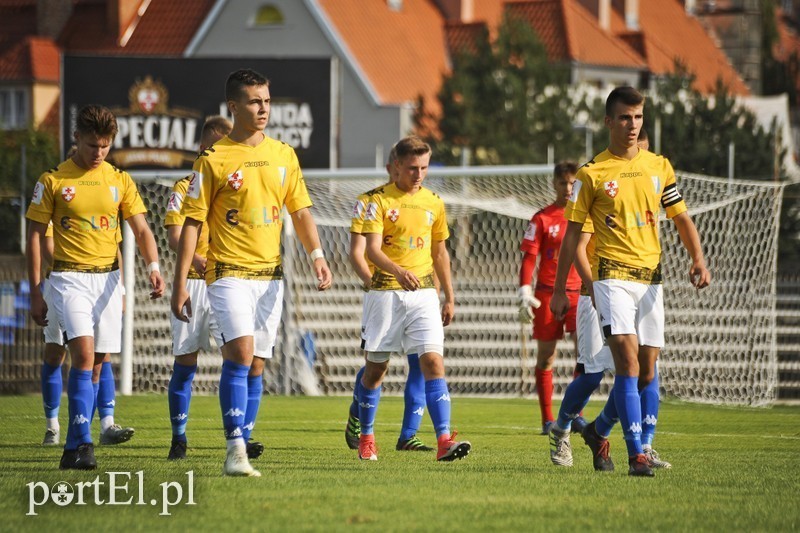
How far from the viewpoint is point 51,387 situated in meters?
10.7

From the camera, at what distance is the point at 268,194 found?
27.3 feet

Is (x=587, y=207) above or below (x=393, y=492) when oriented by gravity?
above

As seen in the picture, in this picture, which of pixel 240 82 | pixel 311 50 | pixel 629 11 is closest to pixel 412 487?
pixel 240 82

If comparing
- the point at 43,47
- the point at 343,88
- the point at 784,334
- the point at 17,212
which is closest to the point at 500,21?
the point at 343,88

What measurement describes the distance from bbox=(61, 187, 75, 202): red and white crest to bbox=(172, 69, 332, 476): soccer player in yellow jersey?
136 centimetres

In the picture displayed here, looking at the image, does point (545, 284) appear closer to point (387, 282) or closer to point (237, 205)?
point (387, 282)

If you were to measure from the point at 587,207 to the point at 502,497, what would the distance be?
6.39 feet

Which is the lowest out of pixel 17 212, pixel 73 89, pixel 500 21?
pixel 17 212

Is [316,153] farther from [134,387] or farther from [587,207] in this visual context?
[587,207]

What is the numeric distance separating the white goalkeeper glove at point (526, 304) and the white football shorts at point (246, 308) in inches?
137

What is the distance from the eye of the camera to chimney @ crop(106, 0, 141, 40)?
56.3 m

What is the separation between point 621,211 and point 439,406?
5.39 ft

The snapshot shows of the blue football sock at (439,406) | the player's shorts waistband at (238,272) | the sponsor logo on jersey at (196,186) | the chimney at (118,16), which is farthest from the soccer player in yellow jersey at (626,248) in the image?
the chimney at (118,16)

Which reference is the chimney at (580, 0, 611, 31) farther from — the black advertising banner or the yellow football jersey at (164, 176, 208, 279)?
the yellow football jersey at (164, 176, 208, 279)
